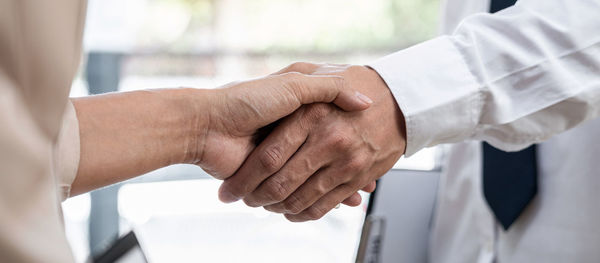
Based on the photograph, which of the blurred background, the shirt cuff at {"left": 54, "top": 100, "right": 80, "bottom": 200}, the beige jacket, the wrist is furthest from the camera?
the blurred background

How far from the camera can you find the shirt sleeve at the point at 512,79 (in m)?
0.82

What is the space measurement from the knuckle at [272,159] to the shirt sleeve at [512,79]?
185mm

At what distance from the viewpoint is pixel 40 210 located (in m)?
0.32

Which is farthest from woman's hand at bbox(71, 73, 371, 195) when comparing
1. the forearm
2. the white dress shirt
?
the white dress shirt

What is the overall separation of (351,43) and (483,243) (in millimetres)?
2342

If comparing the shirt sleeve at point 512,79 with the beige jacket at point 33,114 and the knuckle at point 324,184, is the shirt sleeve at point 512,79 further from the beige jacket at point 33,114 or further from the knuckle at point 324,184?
the beige jacket at point 33,114

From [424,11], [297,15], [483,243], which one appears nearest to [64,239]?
[483,243]

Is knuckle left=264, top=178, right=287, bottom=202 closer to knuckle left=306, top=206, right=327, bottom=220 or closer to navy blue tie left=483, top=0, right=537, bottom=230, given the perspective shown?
knuckle left=306, top=206, right=327, bottom=220

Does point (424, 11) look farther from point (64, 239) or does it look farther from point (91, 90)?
point (64, 239)

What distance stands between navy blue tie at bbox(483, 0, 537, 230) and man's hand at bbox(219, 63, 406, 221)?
21cm

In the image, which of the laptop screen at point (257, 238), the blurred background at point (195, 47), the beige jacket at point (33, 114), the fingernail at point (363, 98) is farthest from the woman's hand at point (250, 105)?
the blurred background at point (195, 47)

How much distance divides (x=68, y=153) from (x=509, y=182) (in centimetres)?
68

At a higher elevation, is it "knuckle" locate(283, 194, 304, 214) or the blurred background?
"knuckle" locate(283, 194, 304, 214)

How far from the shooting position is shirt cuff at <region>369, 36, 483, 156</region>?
82cm
